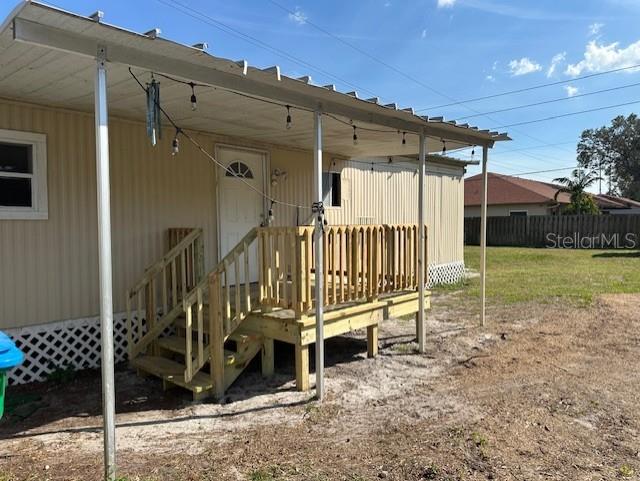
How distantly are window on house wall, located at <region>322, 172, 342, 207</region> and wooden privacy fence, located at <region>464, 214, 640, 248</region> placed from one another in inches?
625

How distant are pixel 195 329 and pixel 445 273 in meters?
8.04

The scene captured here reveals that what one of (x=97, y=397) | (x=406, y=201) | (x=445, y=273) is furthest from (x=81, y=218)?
(x=445, y=273)

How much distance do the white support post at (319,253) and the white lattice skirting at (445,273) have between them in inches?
284

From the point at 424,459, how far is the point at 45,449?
258 cm

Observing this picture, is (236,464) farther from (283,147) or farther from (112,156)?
(283,147)

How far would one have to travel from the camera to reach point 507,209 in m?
27.5

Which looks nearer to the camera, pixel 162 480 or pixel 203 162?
pixel 162 480

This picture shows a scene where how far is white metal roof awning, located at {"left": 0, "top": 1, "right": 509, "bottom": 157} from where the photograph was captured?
9.25ft

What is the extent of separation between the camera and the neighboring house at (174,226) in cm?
417

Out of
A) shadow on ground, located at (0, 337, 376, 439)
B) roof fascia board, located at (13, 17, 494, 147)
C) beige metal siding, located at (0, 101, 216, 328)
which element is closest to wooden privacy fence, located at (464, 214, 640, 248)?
roof fascia board, located at (13, 17, 494, 147)

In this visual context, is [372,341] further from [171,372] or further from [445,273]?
[445,273]

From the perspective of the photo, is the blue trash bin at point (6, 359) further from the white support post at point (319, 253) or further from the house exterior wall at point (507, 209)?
the house exterior wall at point (507, 209)

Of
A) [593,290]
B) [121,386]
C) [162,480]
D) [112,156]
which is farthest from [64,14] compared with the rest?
[593,290]

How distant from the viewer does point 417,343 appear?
634 cm
